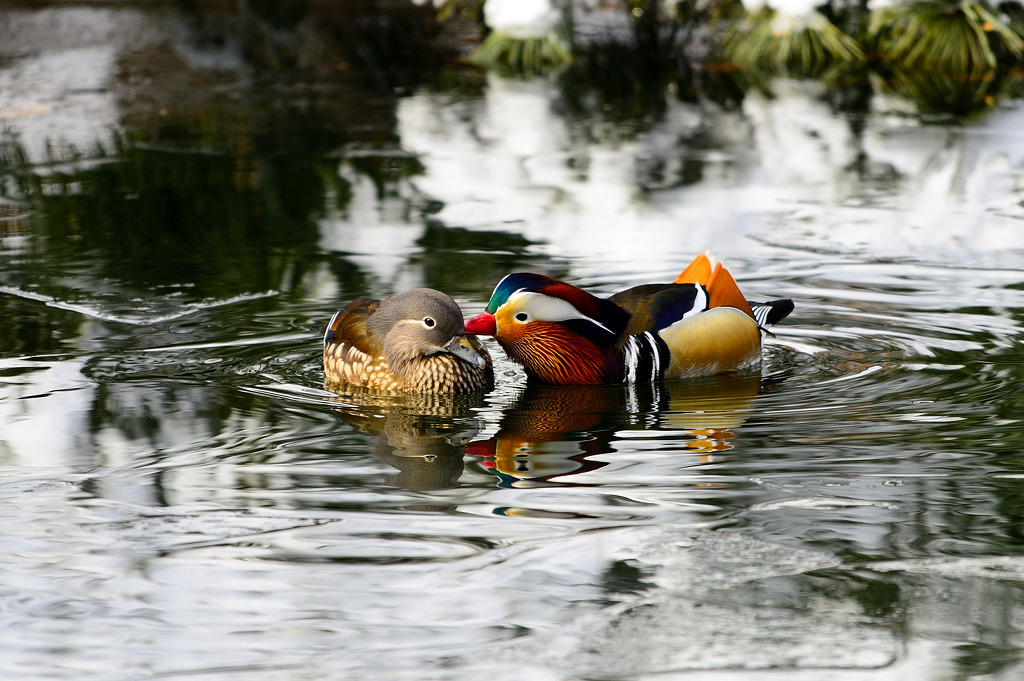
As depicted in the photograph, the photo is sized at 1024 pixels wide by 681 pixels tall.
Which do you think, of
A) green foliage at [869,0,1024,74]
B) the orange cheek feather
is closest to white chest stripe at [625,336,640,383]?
the orange cheek feather

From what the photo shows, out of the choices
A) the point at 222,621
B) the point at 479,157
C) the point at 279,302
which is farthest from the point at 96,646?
the point at 479,157

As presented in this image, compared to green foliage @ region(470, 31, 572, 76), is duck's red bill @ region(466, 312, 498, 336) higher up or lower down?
lower down

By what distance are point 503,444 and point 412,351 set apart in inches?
32.5

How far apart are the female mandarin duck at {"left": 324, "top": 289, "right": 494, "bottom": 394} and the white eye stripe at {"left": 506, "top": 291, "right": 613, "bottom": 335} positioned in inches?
10.4

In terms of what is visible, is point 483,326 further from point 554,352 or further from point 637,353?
point 637,353

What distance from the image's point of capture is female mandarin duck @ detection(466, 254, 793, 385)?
5859mm

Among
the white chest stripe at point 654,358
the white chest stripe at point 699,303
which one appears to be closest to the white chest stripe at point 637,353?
the white chest stripe at point 654,358

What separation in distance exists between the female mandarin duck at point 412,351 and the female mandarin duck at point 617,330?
152mm

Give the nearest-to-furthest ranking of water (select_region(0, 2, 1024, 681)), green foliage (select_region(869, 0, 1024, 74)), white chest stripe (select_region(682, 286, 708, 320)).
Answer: water (select_region(0, 2, 1024, 681))
white chest stripe (select_region(682, 286, 708, 320))
green foliage (select_region(869, 0, 1024, 74))

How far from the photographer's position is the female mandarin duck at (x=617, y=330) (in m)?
5.86

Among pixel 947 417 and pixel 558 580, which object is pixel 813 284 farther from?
pixel 558 580

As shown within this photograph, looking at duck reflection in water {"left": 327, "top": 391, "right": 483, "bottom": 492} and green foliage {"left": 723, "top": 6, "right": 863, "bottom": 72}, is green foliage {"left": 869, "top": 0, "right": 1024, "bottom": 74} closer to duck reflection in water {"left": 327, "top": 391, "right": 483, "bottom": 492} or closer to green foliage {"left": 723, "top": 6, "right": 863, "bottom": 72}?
green foliage {"left": 723, "top": 6, "right": 863, "bottom": 72}

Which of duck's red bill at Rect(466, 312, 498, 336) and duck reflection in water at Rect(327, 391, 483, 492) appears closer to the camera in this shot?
duck reflection in water at Rect(327, 391, 483, 492)

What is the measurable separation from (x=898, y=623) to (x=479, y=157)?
832 cm
